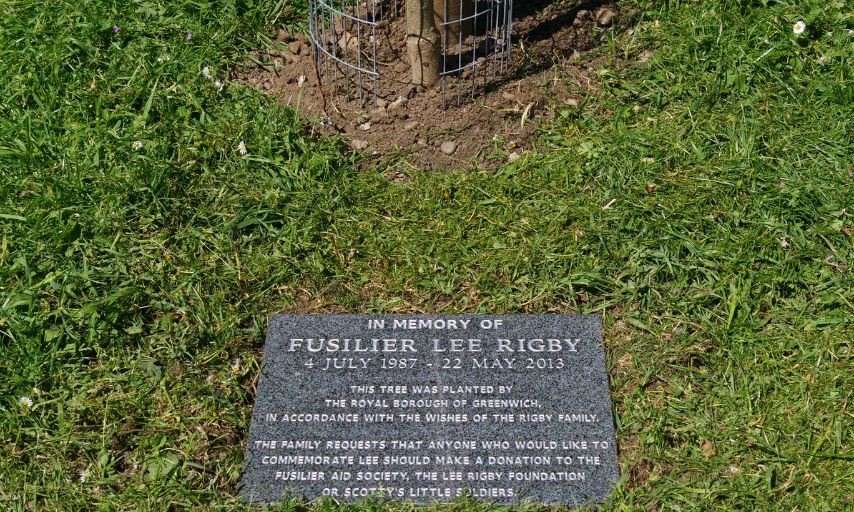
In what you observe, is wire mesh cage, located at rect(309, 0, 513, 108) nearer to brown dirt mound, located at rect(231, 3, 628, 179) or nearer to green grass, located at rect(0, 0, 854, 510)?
brown dirt mound, located at rect(231, 3, 628, 179)

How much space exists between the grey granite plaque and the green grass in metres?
0.10

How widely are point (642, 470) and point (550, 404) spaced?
347mm

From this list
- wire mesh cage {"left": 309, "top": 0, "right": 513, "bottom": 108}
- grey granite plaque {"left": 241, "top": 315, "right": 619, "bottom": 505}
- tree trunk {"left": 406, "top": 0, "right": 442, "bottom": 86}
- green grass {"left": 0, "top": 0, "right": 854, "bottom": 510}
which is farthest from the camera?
wire mesh cage {"left": 309, "top": 0, "right": 513, "bottom": 108}

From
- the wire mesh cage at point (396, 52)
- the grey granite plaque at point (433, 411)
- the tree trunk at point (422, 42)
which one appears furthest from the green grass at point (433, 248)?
the tree trunk at point (422, 42)

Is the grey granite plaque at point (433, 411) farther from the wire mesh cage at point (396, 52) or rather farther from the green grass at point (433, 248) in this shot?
the wire mesh cage at point (396, 52)

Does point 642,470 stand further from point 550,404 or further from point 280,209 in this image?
point 280,209

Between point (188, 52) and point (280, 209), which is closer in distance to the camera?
point (280, 209)

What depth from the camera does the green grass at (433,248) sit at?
8.58ft

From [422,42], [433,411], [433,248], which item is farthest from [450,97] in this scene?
[433,411]

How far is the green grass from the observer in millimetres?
2615

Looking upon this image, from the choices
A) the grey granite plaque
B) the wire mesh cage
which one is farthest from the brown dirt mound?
the grey granite plaque

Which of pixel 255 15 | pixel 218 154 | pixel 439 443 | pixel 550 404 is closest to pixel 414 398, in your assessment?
pixel 439 443

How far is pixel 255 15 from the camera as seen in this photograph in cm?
401

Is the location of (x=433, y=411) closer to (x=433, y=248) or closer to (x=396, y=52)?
(x=433, y=248)
